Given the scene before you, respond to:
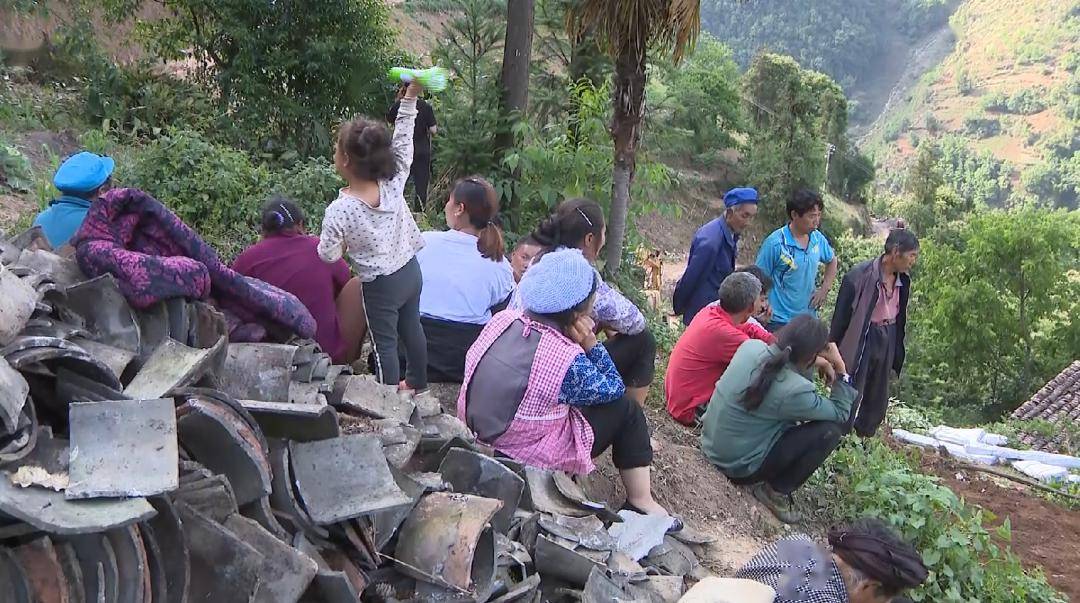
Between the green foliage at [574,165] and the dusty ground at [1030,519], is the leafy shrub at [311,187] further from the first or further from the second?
the dusty ground at [1030,519]

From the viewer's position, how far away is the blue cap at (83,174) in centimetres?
375

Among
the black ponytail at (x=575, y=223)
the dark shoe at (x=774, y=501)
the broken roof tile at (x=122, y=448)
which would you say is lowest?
the dark shoe at (x=774, y=501)

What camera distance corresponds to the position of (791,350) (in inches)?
170

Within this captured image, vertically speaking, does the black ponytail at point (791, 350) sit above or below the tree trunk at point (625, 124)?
below

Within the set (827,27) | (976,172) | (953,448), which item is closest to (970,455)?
(953,448)

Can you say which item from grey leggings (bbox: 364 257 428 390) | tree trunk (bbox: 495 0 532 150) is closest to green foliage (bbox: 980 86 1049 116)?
tree trunk (bbox: 495 0 532 150)

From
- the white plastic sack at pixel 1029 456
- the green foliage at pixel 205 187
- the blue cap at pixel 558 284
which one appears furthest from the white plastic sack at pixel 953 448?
the blue cap at pixel 558 284

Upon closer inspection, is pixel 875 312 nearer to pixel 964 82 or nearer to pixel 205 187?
pixel 205 187

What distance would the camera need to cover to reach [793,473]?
14.9 feet

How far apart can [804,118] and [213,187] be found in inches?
1252

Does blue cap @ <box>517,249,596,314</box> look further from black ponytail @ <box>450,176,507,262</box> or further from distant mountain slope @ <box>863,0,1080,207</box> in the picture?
distant mountain slope @ <box>863,0,1080,207</box>

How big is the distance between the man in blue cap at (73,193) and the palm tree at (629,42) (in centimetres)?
438

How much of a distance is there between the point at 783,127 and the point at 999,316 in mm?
11354

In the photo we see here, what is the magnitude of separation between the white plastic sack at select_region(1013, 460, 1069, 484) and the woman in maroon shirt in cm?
873
